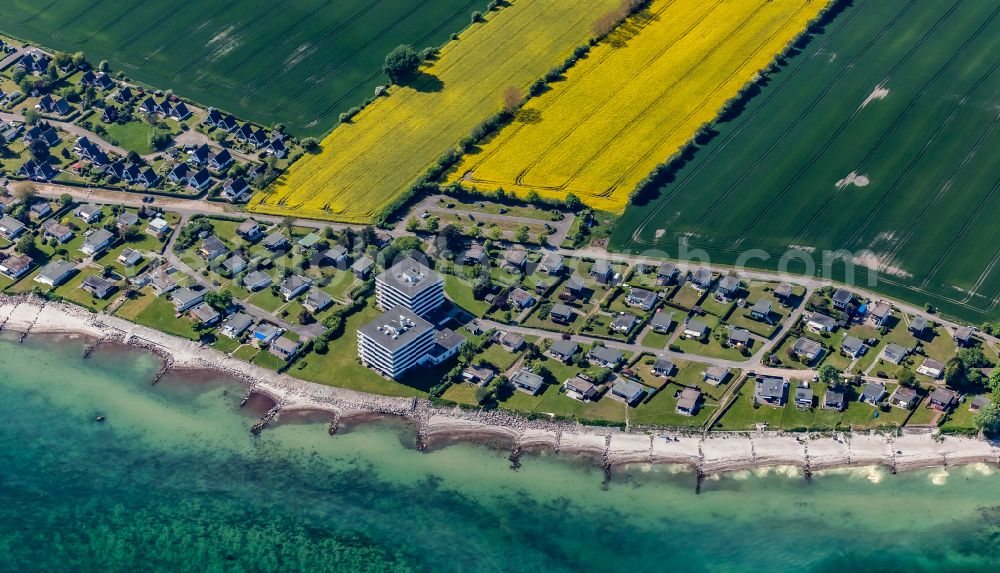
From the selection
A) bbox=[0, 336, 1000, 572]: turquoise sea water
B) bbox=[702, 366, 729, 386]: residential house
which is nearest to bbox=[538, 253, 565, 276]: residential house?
bbox=[702, 366, 729, 386]: residential house

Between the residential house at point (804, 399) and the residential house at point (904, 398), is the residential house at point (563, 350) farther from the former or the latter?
the residential house at point (904, 398)

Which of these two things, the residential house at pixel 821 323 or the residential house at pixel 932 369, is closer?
the residential house at pixel 932 369

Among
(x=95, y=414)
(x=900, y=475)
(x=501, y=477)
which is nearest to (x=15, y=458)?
(x=95, y=414)

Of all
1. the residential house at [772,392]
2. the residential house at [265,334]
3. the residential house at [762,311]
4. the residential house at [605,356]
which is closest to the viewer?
the residential house at [772,392]

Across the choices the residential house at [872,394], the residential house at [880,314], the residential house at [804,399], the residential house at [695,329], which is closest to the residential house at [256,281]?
the residential house at [695,329]

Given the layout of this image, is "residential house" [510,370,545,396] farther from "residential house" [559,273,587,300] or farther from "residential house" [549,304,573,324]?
Result: "residential house" [559,273,587,300]

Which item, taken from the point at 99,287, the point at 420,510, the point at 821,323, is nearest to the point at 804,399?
the point at 821,323

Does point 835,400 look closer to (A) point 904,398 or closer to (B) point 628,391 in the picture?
(A) point 904,398
